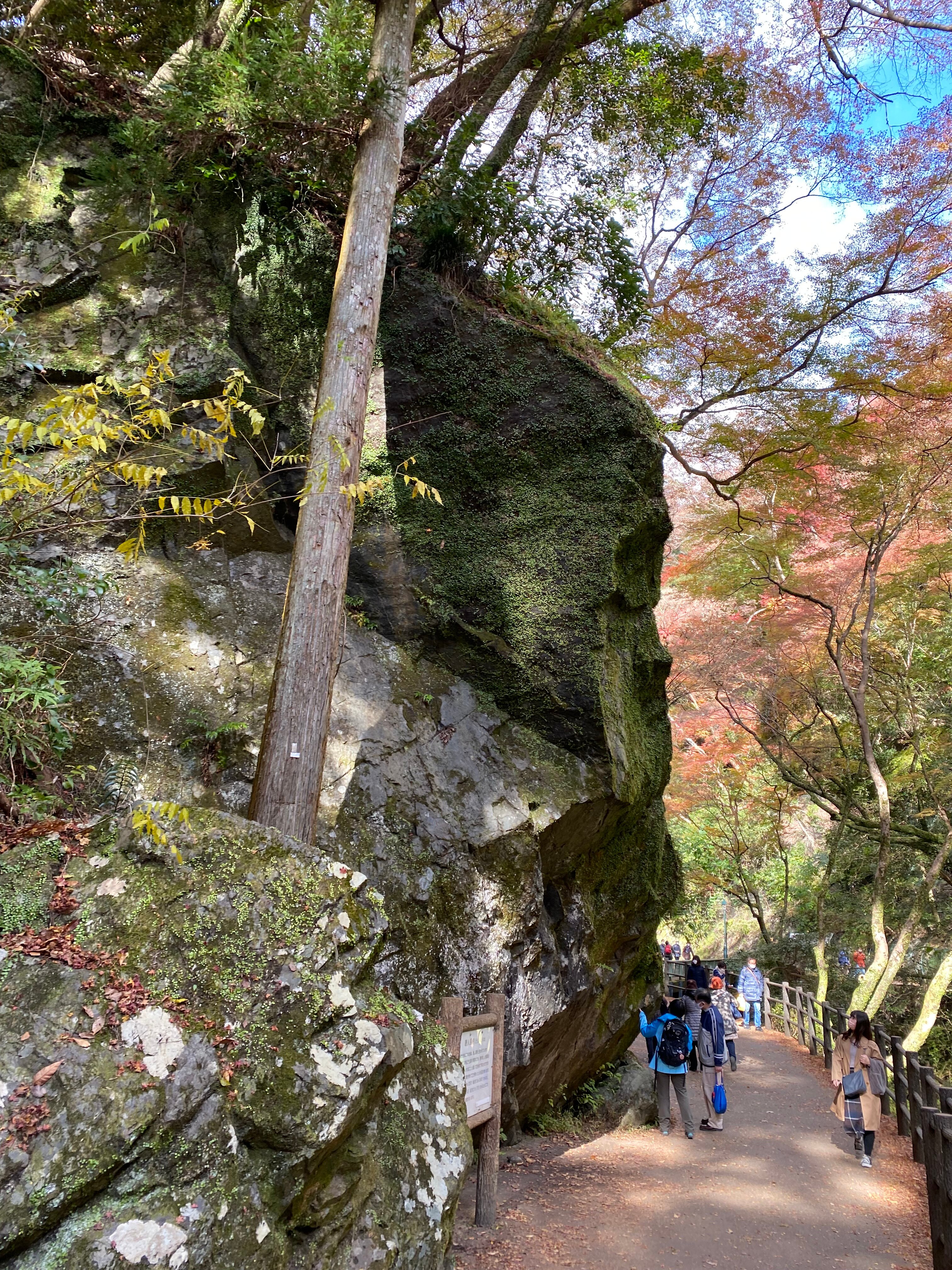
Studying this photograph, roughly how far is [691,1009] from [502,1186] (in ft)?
11.0

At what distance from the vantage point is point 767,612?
15.0m

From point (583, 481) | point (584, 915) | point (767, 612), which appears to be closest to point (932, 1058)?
point (767, 612)

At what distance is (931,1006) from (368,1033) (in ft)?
33.9

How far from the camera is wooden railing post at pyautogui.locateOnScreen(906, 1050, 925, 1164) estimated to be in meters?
7.66

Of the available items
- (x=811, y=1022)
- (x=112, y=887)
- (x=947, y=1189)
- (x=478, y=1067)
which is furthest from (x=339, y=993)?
(x=811, y=1022)

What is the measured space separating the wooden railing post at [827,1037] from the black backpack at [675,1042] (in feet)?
17.3

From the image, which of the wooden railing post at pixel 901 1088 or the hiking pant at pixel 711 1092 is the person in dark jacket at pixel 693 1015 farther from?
the wooden railing post at pixel 901 1088

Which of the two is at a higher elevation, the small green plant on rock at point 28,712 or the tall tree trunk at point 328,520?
the tall tree trunk at point 328,520

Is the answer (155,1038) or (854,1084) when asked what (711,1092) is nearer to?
(854,1084)

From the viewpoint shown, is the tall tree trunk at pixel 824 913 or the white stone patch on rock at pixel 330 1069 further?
the tall tree trunk at pixel 824 913

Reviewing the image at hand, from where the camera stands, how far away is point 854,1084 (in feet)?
25.1

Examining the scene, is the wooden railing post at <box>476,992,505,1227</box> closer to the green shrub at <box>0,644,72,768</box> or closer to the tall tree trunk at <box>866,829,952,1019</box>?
the green shrub at <box>0,644,72,768</box>

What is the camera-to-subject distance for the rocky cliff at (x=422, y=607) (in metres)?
5.82

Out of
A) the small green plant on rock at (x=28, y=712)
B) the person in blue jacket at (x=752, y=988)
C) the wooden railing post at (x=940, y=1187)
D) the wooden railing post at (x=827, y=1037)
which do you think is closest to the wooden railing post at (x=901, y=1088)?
the wooden railing post at (x=827, y=1037)
